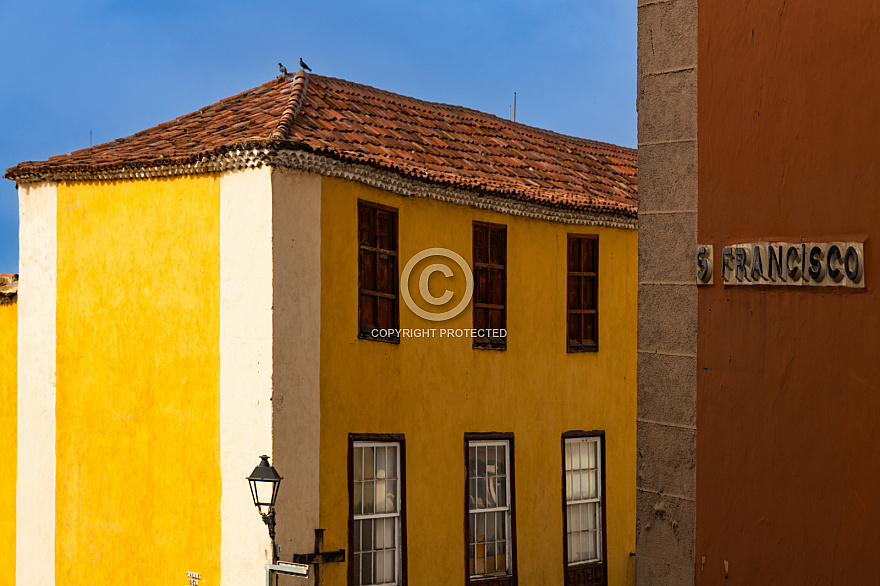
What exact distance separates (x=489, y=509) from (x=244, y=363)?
4.59 metres

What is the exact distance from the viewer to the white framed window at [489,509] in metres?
13.8

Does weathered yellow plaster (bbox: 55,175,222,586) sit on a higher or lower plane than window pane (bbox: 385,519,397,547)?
higher

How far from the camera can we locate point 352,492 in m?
11.8

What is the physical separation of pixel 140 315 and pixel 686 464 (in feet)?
21.8

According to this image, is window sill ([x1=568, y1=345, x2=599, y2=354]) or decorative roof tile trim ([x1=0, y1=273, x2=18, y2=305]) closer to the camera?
decorative roof tile trim ([x1=0, y1=273, x2=18, y2=305])

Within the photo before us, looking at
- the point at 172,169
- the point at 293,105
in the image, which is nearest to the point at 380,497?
the point at 172,169

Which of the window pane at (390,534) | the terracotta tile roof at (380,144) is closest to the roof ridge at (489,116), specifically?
the terracotta tile roof at (380,144)

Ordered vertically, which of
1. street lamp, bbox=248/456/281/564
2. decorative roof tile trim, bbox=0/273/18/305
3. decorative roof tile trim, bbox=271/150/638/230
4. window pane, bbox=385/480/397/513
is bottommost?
window pane, bbox=385/480/397/513

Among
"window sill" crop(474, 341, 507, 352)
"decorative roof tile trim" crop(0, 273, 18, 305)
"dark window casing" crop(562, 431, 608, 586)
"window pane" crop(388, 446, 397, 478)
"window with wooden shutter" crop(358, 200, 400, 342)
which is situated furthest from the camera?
"dark window casing" crop(562, 431, 608, 586)

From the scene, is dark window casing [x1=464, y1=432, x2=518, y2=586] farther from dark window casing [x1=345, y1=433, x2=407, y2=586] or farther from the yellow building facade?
dark window casing [x1=345, y1=433, x2=407, y2=586]

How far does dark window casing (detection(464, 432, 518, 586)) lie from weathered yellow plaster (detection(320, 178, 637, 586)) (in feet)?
0.35

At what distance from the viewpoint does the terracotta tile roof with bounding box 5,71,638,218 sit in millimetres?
11883

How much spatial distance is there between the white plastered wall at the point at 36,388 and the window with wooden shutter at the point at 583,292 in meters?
7.18

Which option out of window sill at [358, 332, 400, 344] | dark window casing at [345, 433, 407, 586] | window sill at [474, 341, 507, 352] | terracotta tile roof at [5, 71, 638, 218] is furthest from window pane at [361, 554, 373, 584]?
terracotta tile roof at [5, 71, 638, 218]
